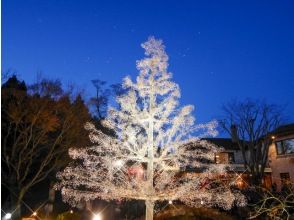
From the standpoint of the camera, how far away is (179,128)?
10453 mm

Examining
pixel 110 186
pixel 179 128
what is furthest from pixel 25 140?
pixel 179 128

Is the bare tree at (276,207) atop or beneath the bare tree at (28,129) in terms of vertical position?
beneath

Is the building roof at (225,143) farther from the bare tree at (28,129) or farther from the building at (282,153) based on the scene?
the bare tree at (28,129)

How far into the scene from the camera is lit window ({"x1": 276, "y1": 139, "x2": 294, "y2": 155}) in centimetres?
2278

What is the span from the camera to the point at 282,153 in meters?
23.6

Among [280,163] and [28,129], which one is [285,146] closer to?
[280,163]

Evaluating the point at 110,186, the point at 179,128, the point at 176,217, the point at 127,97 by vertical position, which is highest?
the point at 127,97

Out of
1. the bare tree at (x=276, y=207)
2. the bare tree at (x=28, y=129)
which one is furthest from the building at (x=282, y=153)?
the bare tree at (x=28, y=129)

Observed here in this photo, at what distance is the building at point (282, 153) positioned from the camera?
22688mm

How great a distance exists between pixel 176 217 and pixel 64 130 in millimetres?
7144

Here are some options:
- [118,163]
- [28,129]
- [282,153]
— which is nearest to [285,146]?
[282,153]

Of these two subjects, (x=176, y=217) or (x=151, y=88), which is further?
(x=176, y=217)

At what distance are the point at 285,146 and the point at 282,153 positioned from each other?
2.02 ft

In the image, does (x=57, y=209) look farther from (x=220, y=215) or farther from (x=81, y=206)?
(x=220, y=215)
